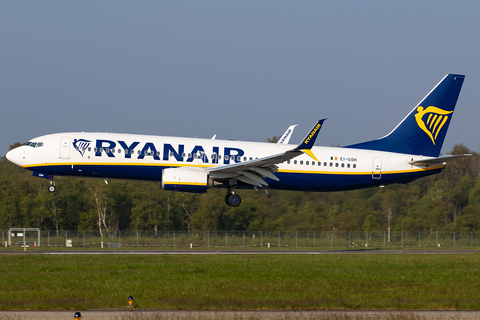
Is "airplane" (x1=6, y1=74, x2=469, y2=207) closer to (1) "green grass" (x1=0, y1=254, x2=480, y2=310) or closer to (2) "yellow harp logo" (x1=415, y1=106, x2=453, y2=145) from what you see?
(2) "yellow harp logo" (x1=415, y1=106, x2=453, y2=145)

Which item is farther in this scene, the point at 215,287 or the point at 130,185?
the point at 130,185

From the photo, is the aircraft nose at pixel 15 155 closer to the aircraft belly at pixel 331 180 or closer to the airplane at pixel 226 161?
the airplane at pixel 226 161

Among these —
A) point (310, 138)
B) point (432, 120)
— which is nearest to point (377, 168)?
point (432, 120)

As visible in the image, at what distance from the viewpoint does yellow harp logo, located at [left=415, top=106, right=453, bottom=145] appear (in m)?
40.9

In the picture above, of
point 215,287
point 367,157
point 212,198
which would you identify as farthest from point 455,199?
point 215,287

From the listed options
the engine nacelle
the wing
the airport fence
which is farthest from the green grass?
the airport fence

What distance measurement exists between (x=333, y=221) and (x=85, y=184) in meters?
34.7

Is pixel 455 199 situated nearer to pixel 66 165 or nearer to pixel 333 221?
pixel 333 221

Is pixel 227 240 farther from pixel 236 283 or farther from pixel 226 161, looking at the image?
pixel 236 283

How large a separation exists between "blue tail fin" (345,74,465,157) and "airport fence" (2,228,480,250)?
52.5ft

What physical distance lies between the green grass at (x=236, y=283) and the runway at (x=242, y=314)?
2.64 feet

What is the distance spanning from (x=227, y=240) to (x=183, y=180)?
2032 centimetres

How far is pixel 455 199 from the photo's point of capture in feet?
228

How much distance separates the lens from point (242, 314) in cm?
1605
